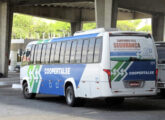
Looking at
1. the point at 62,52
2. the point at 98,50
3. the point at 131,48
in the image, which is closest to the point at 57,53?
the point at 62,52

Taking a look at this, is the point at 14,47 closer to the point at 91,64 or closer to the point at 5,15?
the point at 5,15

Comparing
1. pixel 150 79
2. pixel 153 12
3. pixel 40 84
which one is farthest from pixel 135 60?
pixel 153 12

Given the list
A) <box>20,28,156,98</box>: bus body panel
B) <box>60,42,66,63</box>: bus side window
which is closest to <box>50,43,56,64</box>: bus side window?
<box>60,42,66,63</box>: bus side window

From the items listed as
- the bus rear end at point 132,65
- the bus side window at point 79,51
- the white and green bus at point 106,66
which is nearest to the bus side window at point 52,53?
the white and green bus at point 106,66

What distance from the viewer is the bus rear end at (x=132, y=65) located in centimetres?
1566

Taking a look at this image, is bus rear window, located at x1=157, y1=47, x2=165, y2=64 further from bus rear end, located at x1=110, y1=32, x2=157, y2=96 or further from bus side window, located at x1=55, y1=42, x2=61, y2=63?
bus side window, located at x1=55, y1=42, x2=61, y2=63

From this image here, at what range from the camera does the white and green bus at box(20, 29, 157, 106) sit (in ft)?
51.4

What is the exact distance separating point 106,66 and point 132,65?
932mm

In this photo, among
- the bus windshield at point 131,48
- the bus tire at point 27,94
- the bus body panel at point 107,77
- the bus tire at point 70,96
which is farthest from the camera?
the bus tire at point 27,94

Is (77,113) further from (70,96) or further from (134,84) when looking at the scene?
(70,96)

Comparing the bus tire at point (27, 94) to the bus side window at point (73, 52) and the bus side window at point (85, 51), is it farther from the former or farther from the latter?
the bus side window at point (85, 51)

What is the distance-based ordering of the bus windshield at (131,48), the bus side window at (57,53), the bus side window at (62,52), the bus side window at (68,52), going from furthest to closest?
1. the bus side window at (57,53)
2. the bus side window at (62,52)
3. the bus side window at (68,52)
4. the bus windshield at (131,48)

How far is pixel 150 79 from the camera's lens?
52.8ft

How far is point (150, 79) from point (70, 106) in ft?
10.7
